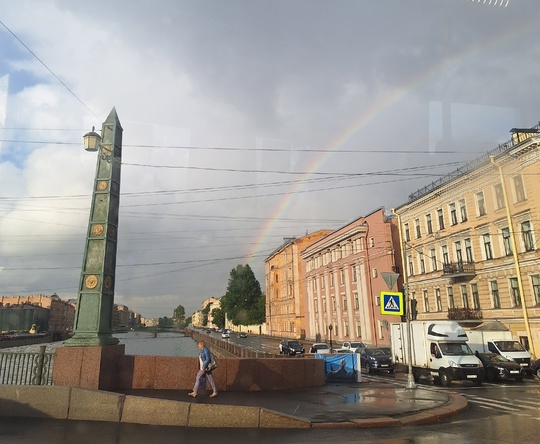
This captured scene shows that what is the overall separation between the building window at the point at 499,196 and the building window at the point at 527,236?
249cm

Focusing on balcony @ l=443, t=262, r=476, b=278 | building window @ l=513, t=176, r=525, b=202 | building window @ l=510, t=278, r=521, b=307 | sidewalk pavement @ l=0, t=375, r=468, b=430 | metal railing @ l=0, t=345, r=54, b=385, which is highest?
building window @ l=513, t=176, r=525, b=202

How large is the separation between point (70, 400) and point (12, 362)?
392 centimetres

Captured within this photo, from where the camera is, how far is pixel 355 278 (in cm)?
5434

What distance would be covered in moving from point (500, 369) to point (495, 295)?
1313 centimetres

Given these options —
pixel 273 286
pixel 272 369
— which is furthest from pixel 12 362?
pixel 273 286

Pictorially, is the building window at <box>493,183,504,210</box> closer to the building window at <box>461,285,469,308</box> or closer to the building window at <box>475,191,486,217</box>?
the building window at <box>475,191,486,217</box>

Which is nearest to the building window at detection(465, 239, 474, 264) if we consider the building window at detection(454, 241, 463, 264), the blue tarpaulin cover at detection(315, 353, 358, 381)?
the building window at detection(454, 241, 463, 264)

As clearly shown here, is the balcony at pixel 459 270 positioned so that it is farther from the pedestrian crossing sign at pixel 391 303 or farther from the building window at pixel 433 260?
the pedestrian crossing sign at pixel 391 303

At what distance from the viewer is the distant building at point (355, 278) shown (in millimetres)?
48719

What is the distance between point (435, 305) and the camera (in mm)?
39781

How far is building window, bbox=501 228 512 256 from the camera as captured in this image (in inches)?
1225

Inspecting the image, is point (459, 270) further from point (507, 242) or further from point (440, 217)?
point (440, 217)

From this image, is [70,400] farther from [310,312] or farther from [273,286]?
[273,286]

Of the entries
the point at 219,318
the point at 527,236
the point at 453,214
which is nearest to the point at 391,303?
the point at 527,236
